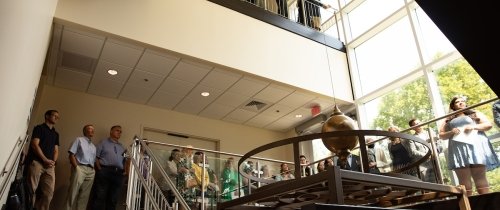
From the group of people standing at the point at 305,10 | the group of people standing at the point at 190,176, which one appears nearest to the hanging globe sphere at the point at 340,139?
the group of people standing at the point at 190,176

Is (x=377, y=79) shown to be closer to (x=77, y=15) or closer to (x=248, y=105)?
(x=248, y=105)

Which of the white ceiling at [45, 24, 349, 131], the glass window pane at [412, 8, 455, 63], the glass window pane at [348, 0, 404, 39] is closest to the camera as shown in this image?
the white ceiling at [45, 24, 349, 131]

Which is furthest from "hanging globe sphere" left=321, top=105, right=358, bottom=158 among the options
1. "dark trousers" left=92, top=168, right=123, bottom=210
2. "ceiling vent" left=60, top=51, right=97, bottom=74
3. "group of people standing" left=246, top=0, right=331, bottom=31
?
"group of people standing" left=246, top=0, right=331, bottom=31

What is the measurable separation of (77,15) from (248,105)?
4.13 m

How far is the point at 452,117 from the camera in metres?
4.73

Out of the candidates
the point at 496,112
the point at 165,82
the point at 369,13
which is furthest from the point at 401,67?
the point at 165,82

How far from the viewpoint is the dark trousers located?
5.82 meters

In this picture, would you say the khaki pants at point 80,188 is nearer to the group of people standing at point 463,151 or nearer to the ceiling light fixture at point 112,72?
the ceiling light fixture at point 112,72

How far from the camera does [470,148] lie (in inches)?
171

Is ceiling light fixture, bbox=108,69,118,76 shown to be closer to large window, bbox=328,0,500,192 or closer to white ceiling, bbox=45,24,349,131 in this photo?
white ceiling, bbox=45,24,349,131

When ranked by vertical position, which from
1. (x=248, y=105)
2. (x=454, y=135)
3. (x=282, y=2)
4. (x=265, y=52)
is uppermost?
(x=282, y=2)

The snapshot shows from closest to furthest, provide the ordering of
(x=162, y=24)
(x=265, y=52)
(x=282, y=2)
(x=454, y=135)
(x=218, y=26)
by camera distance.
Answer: (x=454, y=135)
(x=162, y=24)
(x=218, y=26)
(x=265, y=52)
(x=282, y=2)

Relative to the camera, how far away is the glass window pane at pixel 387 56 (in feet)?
25.2

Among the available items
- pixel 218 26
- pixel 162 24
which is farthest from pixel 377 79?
pixel 162 24
